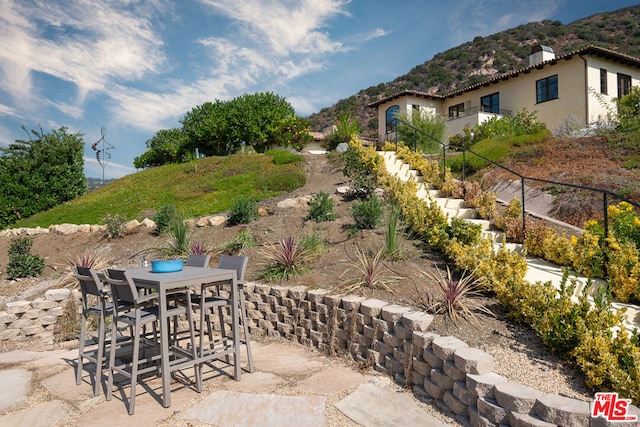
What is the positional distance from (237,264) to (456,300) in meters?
2.13

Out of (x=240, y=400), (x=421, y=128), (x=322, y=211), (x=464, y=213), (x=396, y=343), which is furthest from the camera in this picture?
(x=421, y=128)

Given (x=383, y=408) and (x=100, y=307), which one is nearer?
(x=383, y=408)

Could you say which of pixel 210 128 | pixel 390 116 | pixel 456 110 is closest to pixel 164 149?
pixel 210 128

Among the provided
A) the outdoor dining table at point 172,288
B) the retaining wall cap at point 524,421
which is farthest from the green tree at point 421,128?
the retaining wall cap at point 524,421

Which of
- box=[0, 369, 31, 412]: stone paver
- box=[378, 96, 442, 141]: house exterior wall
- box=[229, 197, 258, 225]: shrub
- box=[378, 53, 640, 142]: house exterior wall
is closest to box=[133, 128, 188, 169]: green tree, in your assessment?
box=[378, 96, 442, 141]: house exterior wall

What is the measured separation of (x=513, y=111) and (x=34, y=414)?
21.3 m

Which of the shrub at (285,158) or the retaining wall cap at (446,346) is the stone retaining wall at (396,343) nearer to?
the retaining wall cap at (446,346)

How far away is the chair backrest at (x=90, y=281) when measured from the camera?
144 inches

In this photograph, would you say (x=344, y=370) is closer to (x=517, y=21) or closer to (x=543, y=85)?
(x=543, y=85)

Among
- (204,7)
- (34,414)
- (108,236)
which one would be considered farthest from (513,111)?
(34,414)

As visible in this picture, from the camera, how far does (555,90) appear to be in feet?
60.0

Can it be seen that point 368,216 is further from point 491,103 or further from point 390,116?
point 390,116

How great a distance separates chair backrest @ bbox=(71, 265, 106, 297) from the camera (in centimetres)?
365

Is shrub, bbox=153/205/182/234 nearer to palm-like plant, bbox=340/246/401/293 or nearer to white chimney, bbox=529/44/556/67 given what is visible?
palm-like plant, bbox=340/246/401/293
